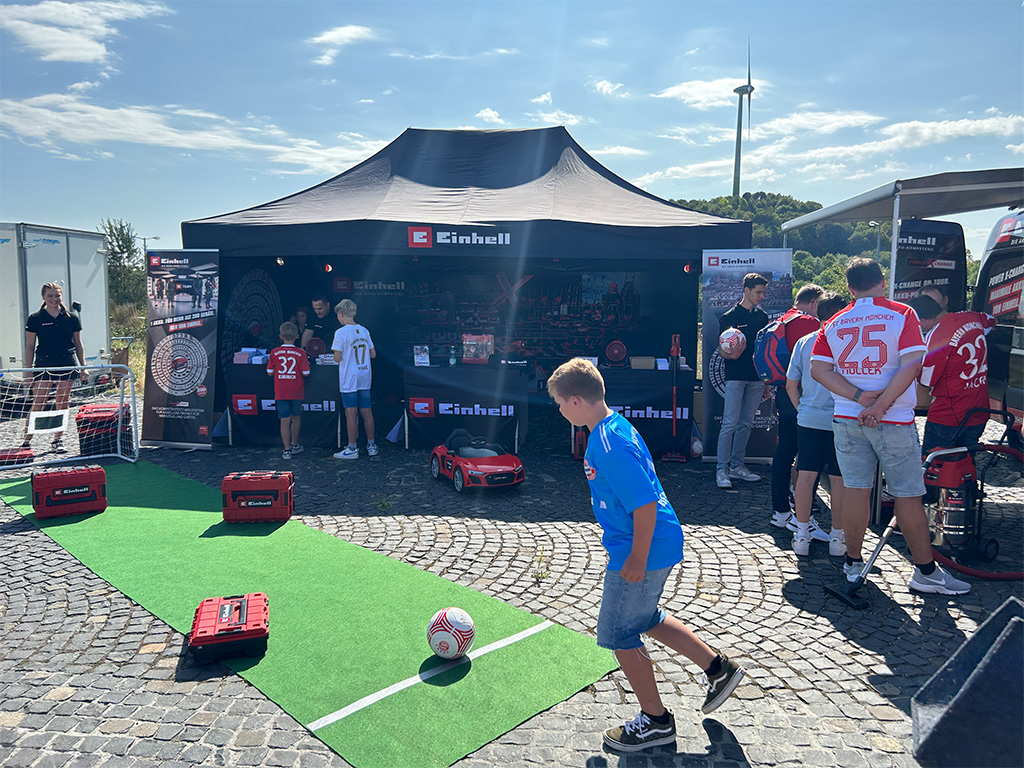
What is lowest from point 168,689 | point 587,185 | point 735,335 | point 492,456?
point 168,689

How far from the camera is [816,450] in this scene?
512cm

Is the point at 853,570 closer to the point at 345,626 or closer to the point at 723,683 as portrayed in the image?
the point at 723,683

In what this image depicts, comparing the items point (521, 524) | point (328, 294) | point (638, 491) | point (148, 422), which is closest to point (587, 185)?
point (328, 294)

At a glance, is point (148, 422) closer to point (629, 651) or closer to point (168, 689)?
point (168, 689)

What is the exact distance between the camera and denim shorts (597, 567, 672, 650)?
279 centimetres

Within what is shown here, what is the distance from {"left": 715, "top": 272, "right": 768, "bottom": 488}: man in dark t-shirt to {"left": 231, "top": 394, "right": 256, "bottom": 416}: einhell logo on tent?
600 cm

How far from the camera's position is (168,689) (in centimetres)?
352

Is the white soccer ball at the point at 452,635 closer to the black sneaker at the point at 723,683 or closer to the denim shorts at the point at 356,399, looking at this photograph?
the black sneaker at the point at 723,683

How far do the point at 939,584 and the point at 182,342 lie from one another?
28.4 ft

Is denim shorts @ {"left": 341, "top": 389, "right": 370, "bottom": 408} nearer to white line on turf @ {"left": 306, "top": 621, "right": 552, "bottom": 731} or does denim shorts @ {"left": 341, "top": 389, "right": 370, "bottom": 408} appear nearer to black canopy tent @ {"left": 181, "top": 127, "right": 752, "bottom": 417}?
black canopy tent @ {"left": 181, "top": 127, "right": 752, "bottom": 417}

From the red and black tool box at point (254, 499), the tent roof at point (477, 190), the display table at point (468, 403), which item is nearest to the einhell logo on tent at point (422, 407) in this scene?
the display table at point (468, 403)

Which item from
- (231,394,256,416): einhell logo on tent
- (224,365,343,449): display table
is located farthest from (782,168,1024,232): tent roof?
(231,394,256,416): einhell logo on tent

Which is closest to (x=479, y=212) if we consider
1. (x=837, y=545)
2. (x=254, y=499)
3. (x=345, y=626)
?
(x=254, y=499)

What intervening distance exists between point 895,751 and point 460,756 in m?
1.89
